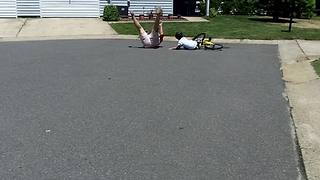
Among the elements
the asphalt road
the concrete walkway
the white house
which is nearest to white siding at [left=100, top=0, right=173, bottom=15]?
the white house

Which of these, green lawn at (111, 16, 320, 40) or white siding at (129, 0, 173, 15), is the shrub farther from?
green lawn at (111, 16, 320, 40)

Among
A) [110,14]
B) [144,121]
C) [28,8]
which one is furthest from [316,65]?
[28,8]

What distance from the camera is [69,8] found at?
25.9 metres

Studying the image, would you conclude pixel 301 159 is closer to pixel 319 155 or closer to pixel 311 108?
pixel 319 155

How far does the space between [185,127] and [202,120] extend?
1.43ft

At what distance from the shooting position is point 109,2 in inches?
1040

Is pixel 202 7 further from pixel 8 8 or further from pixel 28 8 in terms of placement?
pixel 8 8

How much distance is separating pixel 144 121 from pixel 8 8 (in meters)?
20.1

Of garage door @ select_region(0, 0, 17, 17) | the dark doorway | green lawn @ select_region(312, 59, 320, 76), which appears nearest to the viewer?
green lawn @ select_region(312, 59, 320, 76)

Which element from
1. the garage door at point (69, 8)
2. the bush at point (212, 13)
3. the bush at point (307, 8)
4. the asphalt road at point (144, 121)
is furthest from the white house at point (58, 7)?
the asphalt road at point (144, 121)

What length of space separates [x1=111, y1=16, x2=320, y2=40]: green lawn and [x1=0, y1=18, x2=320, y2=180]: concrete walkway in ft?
2.51

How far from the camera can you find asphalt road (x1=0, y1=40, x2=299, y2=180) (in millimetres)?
5134

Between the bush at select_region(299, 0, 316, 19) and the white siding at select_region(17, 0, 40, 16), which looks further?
the bush at select_region(299, 0, 316, 19)

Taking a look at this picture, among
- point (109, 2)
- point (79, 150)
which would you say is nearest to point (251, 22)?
point (109, 2)
